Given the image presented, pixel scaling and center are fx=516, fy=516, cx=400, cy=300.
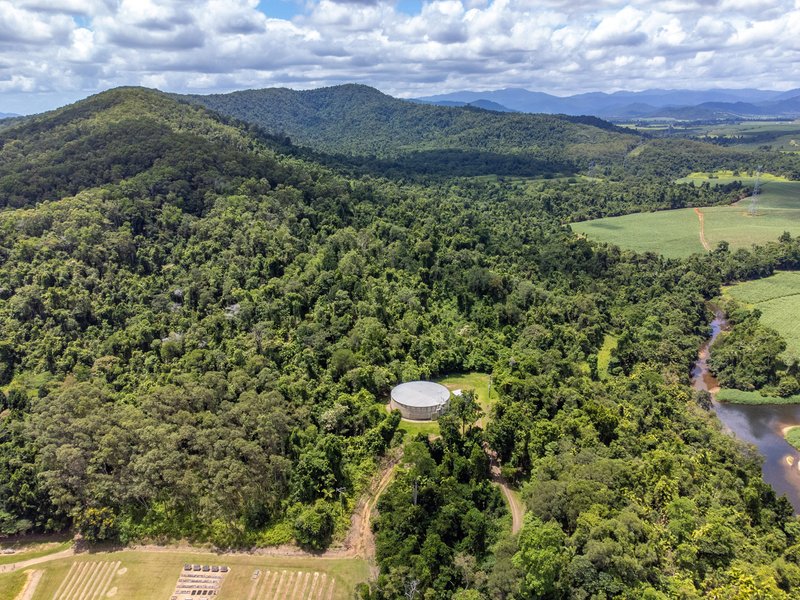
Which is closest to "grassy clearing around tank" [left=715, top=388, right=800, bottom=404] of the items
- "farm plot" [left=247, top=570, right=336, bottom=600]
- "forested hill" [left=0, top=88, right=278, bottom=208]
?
"farm plot" [left=247, top=570, right=336, bottom=600]

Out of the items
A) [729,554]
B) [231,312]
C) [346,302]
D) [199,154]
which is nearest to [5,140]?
[199,154]

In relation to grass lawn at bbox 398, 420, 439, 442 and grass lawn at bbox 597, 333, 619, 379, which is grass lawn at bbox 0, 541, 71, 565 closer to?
grass lawn at bbox 398, 420, 439, 442

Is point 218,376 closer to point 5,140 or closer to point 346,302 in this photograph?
point 346,302

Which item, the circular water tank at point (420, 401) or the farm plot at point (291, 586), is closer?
the farm plot at point (291, 586)

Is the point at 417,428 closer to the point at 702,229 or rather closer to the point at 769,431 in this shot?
the point at 769,431


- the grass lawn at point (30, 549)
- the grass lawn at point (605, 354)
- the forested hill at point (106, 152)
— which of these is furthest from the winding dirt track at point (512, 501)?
the forested hill at point (106, 152)

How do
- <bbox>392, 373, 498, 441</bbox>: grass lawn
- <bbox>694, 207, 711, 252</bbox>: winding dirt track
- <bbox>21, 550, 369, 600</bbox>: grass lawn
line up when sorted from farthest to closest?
<bbox>694, 207, 711, 252</bbox>: winding dirt track
<bbox>392, 373, 498, 441</bbox>: grass lawn
<bbox>21, 550, 369, 600</bbox>: grass lawn

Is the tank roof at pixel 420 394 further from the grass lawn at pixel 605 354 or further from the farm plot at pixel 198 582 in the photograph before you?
the farm plot at pixel 198 582
